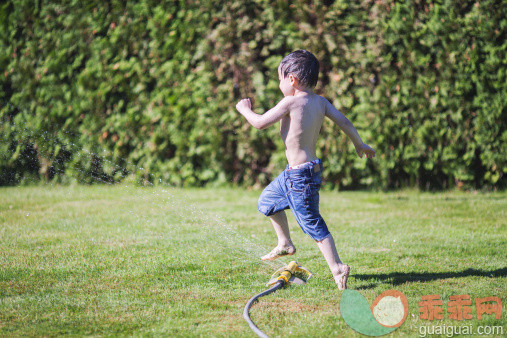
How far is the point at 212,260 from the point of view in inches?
153

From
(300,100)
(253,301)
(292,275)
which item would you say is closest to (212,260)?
(292,275)

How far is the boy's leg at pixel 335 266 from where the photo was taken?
10.4ft

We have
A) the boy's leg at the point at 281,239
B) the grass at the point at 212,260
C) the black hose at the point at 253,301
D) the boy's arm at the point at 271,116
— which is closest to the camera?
the black hose at the point at 253,301

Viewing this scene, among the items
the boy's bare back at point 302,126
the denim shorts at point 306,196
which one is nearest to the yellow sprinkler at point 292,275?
the denim shorts at point 306,196

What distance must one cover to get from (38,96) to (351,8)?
4257 mm

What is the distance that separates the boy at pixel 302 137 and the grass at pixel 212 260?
13.9 inches

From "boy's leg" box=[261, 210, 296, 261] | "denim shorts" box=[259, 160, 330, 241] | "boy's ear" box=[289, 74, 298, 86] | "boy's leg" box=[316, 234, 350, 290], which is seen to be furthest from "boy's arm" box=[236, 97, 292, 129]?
"boy's leg" box=[316, 234, 350, 290]

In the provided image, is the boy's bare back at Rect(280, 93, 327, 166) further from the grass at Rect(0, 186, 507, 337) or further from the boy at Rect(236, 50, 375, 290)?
the grass at Rect(0, 186, 507, 337)

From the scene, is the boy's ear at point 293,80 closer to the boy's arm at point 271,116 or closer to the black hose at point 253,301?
the boy's arm at point 271,116

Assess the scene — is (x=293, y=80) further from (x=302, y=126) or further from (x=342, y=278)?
(x=342, y=278)

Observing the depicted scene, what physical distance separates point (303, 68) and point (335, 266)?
119cm

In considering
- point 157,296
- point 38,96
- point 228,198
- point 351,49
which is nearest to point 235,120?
point 228,198

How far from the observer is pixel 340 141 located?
640 centimetres

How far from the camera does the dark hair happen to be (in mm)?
3336
